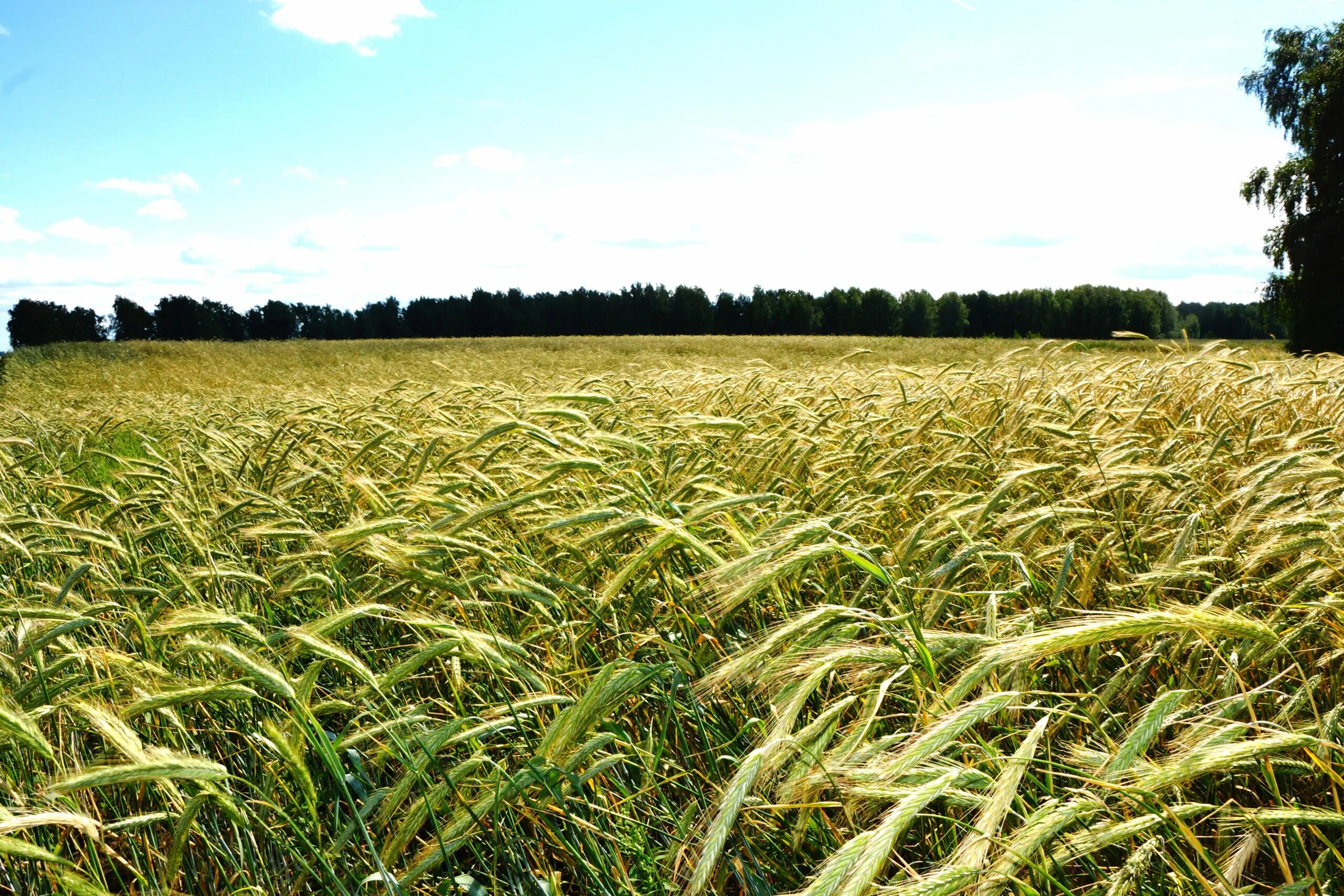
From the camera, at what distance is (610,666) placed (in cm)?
133

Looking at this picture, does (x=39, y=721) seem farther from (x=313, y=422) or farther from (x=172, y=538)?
(x=313, y=422)

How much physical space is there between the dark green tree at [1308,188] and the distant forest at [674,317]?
33412 millimetres

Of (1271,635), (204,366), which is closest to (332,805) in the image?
(1271,635)

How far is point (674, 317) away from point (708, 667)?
219ft

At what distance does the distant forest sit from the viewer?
61375 millimetres

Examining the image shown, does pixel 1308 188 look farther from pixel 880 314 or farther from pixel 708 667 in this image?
pixel 880 314

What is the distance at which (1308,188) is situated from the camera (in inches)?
862

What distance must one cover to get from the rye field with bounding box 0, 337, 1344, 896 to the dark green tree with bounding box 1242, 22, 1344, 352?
21.0 m

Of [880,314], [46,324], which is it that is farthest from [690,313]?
[46,324]

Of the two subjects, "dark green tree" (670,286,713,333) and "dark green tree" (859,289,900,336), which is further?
"dark green tree" (859,289,900,336)

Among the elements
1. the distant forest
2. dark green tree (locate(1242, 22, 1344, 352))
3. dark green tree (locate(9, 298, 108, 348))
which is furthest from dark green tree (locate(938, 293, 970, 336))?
dark green tree (locate(9, 298, 108, 348))

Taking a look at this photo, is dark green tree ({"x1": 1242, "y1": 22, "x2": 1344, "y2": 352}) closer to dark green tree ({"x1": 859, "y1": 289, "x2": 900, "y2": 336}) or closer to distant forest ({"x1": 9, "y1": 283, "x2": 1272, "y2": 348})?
distant forest ({"x1": 9, "y1": 283, "x2": 1272, "y2": 348})

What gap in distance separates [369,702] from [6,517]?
2.29m

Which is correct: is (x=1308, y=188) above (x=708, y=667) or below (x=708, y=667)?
above
